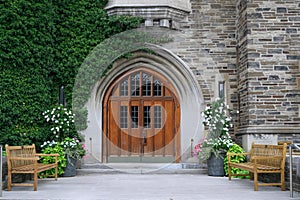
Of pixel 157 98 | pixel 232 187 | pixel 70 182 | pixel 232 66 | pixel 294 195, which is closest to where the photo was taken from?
pixel 294 195

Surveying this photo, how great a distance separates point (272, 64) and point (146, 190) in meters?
4.68

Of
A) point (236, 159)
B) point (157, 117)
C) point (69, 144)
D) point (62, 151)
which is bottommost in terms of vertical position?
point (236, 159)

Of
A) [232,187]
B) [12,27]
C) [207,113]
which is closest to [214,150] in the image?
[207,113]

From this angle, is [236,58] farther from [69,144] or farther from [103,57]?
[69,144]

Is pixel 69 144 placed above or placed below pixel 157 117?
below

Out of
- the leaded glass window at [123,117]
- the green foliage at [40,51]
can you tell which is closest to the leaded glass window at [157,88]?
the leaded glass window at [123,117]

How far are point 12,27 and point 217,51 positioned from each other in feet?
16.0

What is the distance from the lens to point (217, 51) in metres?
11.4

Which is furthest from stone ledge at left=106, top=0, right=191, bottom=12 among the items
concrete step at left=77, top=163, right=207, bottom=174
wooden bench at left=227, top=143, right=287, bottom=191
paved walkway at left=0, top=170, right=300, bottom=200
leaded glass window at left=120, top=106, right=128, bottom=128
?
wooden bench at left=227, top=143, right=287, bottom=191

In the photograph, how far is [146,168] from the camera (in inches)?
427

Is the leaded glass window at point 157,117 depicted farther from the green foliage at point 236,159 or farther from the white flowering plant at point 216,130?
the green foliage at point 236,159

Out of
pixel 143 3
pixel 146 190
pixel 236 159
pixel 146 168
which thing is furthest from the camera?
pixel 143 3

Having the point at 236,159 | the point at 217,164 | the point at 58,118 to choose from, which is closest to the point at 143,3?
the point at 58,118

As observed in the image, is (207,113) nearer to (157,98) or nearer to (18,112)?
(157,98)
